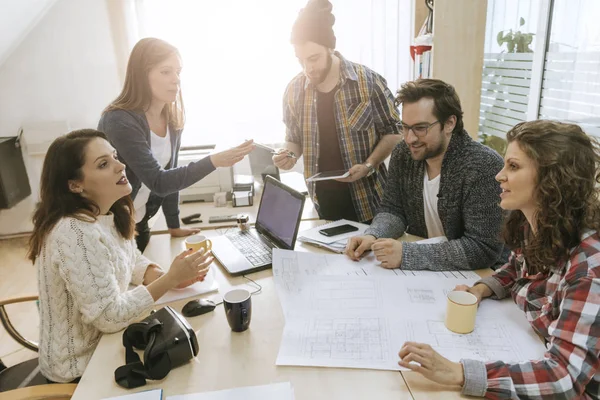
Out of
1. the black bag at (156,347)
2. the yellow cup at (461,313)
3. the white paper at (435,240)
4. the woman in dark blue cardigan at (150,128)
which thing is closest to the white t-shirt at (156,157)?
the woman in dark blue cardigan at (150,128)

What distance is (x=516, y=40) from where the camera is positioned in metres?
2.72

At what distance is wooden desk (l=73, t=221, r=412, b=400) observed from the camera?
952 millimetres

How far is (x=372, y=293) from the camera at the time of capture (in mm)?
1296

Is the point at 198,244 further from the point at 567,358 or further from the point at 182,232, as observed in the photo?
the point at 567,358

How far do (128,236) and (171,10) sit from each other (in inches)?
103

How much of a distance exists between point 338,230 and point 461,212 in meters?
0.48

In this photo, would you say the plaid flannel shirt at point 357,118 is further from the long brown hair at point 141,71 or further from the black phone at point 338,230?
the long brown hair at point 141,71

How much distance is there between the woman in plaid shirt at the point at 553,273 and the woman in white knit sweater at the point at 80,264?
29.6 inches

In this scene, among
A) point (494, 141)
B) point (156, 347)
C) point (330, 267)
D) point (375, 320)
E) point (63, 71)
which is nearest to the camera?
point (156, 347)

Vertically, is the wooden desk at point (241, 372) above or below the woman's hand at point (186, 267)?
below

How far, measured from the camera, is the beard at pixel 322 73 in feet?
6.72

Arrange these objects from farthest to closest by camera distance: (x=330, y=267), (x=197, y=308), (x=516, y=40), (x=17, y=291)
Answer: (x=17, y=291) → (x=516, y=40) → (x=330, y=267) → (x=197, y=308)

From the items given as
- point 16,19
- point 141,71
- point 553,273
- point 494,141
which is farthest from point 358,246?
point 16,19

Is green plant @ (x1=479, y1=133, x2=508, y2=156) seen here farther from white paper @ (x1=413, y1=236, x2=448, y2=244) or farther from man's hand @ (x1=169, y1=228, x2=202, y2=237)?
man's hand @ (x1=169, y1=228, x2=202, y2=237)
